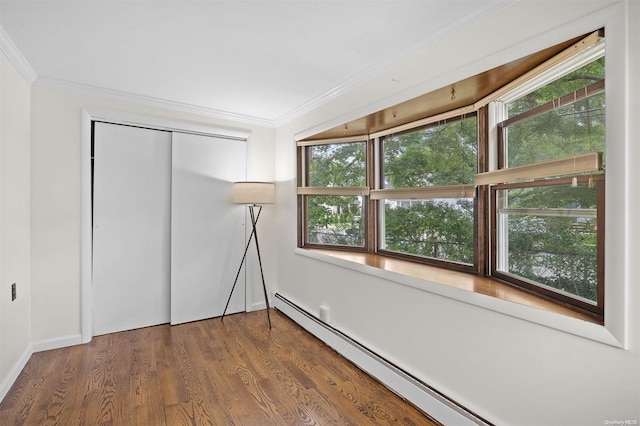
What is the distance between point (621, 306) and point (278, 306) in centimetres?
320

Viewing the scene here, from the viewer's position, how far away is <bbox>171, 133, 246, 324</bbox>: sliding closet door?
3422mm

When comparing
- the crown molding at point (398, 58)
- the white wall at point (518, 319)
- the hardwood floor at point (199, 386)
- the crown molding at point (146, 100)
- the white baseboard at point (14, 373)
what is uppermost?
the crown molding at point (146, 100)

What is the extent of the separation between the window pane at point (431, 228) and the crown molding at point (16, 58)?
3005 millimetres

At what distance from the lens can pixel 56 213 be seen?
9.16 feet

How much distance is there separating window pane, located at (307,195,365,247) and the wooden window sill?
39 centimetres

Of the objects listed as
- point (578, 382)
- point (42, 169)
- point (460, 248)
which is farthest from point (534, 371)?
point (42, 169)

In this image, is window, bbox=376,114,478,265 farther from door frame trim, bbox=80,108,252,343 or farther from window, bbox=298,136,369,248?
door frame trim, bbox=80,108,252,343

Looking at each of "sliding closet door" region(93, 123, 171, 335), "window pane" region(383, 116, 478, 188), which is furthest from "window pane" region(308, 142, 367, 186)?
"sliding closet door" region(93, 123, 171, 335)

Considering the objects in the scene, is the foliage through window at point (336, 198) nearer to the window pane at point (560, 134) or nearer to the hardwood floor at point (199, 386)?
the hardwood floor at point (199, 386)

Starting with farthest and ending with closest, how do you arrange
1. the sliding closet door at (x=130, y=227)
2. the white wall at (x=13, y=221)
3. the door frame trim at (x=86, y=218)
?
the sliding closet door at (x=130, y=227) < the door frame trim at (x=86, y=218) < the white wall at (x=13, y=221)

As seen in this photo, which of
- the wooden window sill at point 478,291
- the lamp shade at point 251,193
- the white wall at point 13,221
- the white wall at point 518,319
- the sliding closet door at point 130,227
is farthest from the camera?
the lamp shade at point 251,193

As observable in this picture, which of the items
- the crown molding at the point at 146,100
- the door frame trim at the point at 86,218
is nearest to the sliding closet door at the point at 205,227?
the crown molding at the point at 146,100

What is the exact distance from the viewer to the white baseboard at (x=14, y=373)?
2.11 meters

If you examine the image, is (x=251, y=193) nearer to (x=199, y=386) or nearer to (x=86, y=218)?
(x=86, y=218)
